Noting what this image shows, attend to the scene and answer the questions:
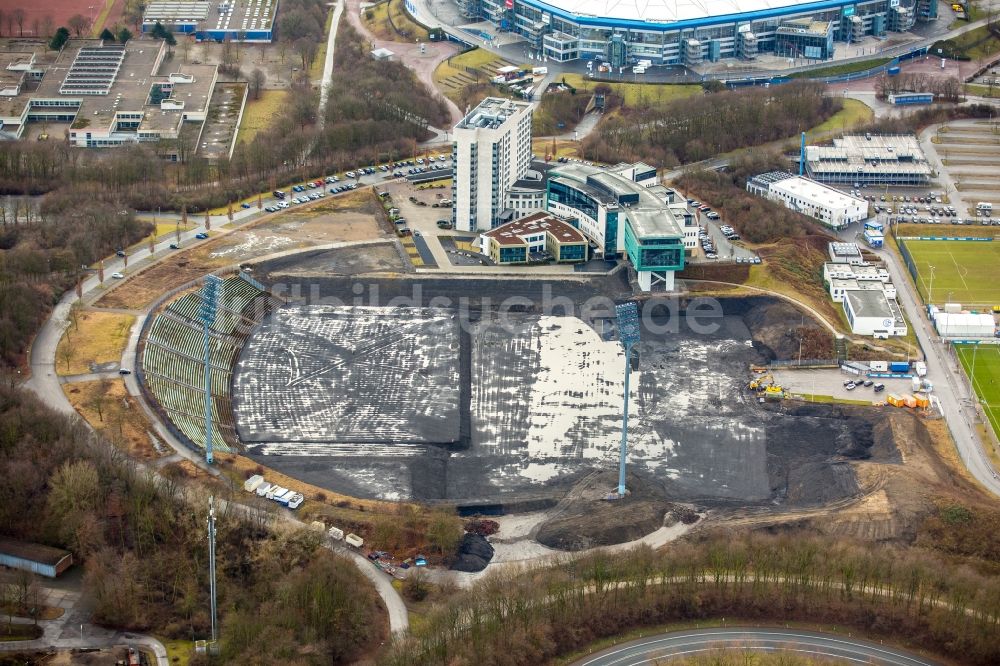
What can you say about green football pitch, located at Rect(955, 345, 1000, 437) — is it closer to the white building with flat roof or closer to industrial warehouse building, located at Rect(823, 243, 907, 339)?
the white building with flat roof

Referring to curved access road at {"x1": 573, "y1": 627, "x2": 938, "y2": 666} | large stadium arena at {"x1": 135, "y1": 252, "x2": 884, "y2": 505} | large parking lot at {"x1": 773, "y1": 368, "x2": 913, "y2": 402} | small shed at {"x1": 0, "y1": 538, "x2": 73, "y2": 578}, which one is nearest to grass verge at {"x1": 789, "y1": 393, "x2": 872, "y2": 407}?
large parking lot at {"x1": 773, "y1": 368, "x2": 913, "y2": 402}

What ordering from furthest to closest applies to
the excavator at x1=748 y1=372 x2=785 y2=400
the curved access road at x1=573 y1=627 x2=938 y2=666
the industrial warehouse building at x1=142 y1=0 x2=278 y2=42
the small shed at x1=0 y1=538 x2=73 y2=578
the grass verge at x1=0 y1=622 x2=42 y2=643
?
the industrial warehouse building at x1=142 y1=0 x2=278 y2=42 < the excavator at x1=748 y1=372 x2=785 y2=400 < the small shed at x1=0 y1=538 x2=73 y2=578 < the grass verge at x1=0 y1=622 x2=42 y2=643 < the curved access road at x1=573 y1=627 x2=938 y2=666

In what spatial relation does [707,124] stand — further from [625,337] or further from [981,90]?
[625,337]

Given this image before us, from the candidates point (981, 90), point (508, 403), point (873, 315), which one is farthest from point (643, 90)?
point (508, 403)

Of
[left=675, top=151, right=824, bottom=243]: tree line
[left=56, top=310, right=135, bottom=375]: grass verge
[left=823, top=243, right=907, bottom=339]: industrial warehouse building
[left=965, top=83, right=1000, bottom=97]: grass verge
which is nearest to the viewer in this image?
[left=56, top=310, right=135, bottom=375]: grass verge

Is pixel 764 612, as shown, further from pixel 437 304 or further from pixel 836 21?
pixel 836 21

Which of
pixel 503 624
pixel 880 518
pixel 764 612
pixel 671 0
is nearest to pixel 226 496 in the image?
pixel 503 624

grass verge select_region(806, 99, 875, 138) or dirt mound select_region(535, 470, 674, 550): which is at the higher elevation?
grass verge select_region(806, 99, 875, 138)
